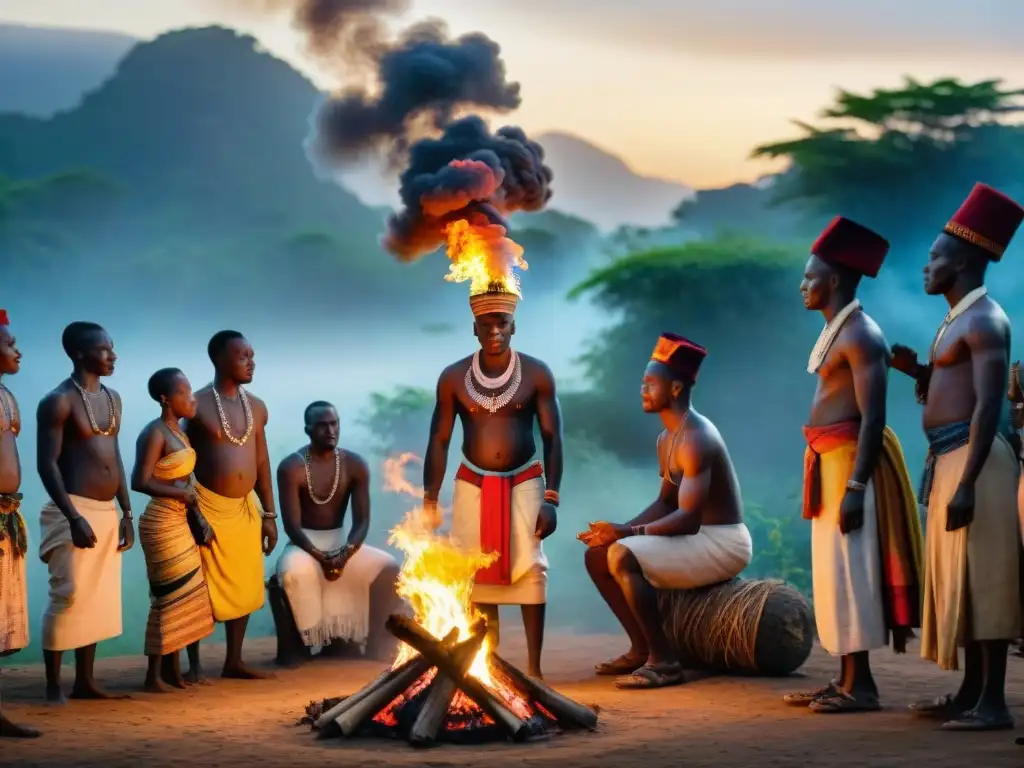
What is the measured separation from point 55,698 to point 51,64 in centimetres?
1144

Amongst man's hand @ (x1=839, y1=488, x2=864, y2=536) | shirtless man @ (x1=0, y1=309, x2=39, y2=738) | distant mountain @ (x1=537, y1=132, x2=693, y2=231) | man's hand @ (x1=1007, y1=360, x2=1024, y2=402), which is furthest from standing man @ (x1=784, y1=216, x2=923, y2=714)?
distant mountain @ (x1=537, y1=132, x2=693, y2=231)

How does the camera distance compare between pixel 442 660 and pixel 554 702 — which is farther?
pixel 554 702

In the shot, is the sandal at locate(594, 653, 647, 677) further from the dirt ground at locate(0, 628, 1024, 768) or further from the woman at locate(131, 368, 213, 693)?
the woman at locate(131, 368, 213, 693)

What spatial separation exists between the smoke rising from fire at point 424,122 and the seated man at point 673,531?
4.03 feet

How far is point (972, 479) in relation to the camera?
20.7 feet

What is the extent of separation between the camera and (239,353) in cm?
873

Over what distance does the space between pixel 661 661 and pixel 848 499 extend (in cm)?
189

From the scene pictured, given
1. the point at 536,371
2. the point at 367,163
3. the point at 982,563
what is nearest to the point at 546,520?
the point at 536,371

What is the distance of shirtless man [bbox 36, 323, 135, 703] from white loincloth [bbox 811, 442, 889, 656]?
3.79 metres

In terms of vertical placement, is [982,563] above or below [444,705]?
above

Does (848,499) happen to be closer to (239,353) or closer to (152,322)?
(239,353)

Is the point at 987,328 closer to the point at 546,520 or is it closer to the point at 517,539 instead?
the point at 546,520

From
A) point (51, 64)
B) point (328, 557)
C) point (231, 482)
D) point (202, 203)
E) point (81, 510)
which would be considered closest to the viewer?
point (81, 510)

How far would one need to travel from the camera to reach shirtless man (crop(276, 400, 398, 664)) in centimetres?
939
